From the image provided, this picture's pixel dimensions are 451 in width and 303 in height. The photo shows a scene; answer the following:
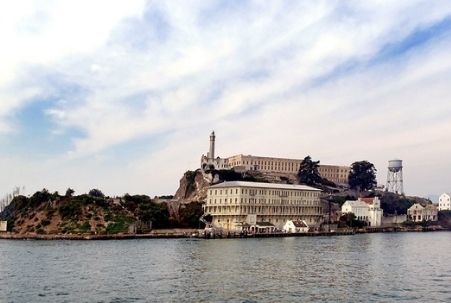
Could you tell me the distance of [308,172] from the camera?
193 metres

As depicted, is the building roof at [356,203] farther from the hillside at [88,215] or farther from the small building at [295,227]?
the hillside at [88,215]

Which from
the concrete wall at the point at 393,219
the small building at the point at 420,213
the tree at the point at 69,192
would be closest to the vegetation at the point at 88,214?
the tree at the point at 69,192

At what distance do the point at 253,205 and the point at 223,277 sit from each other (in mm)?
92802

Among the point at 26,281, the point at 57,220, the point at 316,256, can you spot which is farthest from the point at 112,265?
the point at 57,220

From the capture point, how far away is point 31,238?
116 metres

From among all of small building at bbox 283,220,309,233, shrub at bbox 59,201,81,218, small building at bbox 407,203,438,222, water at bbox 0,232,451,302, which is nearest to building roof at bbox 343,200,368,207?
small building at bbox 407,203,438,222

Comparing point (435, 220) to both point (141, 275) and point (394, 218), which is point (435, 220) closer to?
point (394, 218)

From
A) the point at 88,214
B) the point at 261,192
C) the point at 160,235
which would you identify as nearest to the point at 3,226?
the point at 88,214

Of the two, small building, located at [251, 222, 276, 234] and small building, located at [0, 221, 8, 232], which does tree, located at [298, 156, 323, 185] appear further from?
small building, located at [0, 221, 8, 232]

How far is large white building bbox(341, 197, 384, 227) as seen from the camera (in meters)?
173

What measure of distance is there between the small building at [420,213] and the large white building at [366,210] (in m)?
20.8

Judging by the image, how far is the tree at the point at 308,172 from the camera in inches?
7613

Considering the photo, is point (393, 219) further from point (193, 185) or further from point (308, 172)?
point (193, 185)

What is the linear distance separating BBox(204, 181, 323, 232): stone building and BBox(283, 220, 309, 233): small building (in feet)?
11.3
